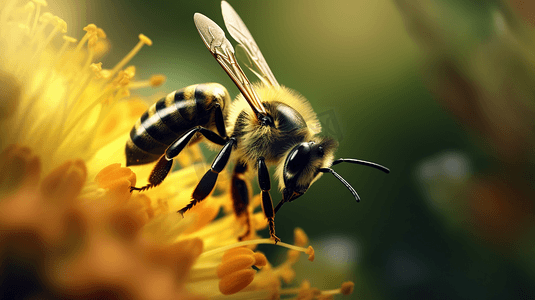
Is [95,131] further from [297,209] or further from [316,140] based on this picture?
[297,209]

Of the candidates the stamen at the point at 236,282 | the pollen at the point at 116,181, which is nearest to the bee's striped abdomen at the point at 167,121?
the pollen at the point at 116,181

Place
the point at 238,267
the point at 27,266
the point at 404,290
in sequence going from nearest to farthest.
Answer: the point at 27,266 → the point at 238,267 → the point at 404,290

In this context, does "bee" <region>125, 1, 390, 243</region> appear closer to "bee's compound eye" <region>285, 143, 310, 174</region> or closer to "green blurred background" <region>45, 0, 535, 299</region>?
"bee's compound eye" <region>285, 143, 310, 174</region>

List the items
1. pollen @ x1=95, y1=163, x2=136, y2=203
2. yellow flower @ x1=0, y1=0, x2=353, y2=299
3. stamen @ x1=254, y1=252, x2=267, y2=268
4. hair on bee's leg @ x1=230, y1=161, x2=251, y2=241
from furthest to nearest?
hair on bee's leg @ x1=230, y1=161, x2=251, y2=241, stamen @ x1=254, y1=252, x2=267, y2=268, pollen @ x1=95, y1=163, x2=136, y2=203, yellow flower @ x1=0, y1=0, x2=353, y2=299

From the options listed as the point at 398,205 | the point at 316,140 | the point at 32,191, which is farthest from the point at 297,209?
the point at 32,191

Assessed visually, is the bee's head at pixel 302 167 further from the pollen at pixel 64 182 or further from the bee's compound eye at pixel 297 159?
the pollen at pixel 64 182

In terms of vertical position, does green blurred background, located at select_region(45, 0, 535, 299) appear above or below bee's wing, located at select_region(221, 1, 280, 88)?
below

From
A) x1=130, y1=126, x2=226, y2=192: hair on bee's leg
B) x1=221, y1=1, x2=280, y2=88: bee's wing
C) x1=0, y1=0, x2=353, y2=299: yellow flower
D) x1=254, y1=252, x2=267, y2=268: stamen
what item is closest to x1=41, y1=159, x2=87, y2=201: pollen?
x1=0, y1=0, x2=353, y2=299: yellow flower
